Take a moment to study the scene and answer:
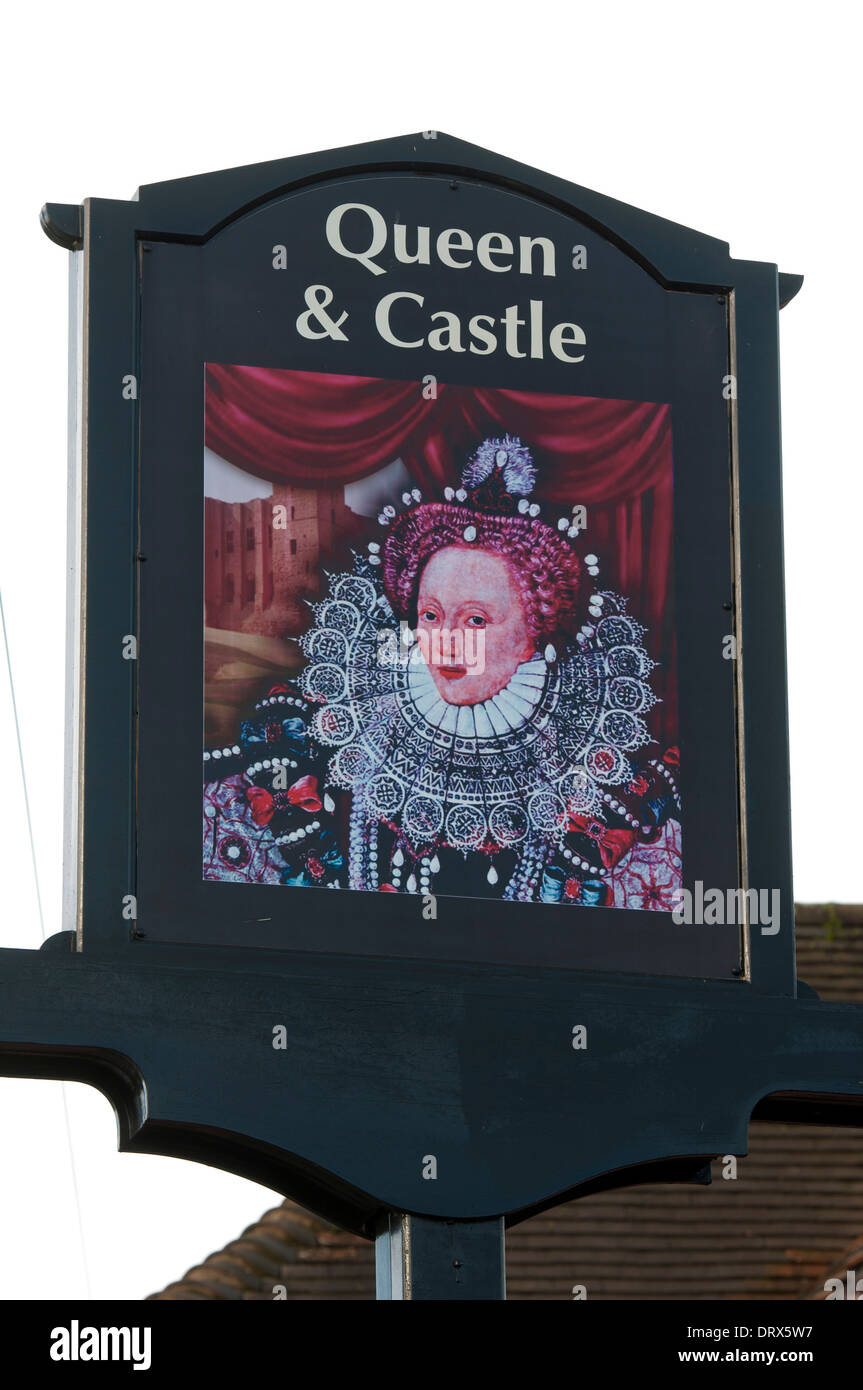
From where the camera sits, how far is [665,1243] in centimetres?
1784

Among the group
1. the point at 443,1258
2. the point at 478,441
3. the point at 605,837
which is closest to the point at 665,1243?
the point at 605,837

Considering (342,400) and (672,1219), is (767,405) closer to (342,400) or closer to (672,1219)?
(342,400)

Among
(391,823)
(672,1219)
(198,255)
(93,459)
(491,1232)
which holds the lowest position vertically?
(672,1219)

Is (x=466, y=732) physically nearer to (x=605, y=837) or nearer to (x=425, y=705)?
(x=425, y=705)

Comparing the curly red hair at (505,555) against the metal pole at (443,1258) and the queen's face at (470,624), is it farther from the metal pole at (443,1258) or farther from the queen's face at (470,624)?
the metal pole at (443,1258)

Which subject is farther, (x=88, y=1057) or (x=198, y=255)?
(x=198, y=255)

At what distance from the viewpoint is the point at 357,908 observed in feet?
30.6

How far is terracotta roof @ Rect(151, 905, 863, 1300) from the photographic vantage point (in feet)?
57.1

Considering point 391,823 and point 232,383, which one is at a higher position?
point 232,383

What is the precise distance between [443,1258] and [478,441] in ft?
9.30

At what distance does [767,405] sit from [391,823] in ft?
7.15

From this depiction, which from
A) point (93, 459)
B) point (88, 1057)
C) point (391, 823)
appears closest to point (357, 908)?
point (391, 823)
